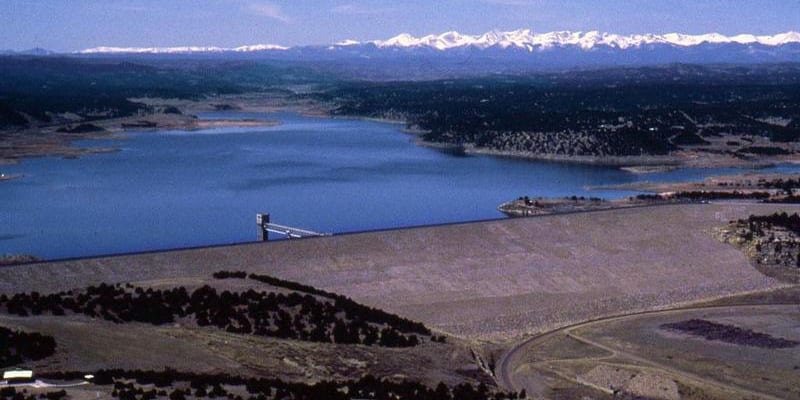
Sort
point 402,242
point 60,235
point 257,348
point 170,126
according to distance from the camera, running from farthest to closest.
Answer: point 170,126, point 60,235, point 402,242, point 257,348

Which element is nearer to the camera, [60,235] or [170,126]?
[60,235]

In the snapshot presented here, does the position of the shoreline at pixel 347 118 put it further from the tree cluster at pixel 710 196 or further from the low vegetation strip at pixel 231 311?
the low vegetation strip at pixel 231 311

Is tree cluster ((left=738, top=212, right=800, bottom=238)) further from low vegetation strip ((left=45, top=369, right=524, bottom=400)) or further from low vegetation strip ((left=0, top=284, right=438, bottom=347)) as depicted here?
low vegetation strip ((left=45, top=369, right=524, bottom=400))

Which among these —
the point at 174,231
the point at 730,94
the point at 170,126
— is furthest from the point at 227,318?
the point at 730,94

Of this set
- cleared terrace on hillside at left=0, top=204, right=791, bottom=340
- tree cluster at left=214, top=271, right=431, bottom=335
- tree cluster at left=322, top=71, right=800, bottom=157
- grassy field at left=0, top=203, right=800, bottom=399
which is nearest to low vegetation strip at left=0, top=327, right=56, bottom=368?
grassy field at left=0, top=203, right=800, bottom=399

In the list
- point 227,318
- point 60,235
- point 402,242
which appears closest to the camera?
point 227,318

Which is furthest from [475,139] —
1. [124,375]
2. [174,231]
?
[124,375]

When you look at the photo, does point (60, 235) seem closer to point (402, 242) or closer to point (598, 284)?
point (402, 242)

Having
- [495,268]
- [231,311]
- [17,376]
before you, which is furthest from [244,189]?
[17,376]
